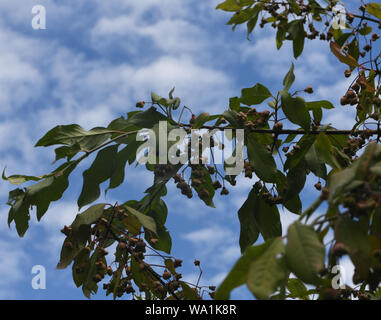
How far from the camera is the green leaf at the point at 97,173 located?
2.64 m

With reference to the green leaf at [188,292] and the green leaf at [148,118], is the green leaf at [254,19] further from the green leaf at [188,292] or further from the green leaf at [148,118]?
the green leaf at [188,292]

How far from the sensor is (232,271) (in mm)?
1482

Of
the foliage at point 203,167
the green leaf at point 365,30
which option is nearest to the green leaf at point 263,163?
the foliage at point 203,167

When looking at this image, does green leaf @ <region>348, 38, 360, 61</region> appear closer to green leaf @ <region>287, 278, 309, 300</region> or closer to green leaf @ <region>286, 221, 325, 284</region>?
green leaf @ <region>287, 278, 309, 300</region>

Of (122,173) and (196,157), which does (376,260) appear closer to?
(196,157)

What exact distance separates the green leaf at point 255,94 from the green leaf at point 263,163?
1.31ft

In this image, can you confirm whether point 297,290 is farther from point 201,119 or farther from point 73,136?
point 73,136

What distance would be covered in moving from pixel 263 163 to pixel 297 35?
2.80 ft

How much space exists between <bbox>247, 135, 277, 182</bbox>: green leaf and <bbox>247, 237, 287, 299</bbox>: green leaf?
1028 millimetres

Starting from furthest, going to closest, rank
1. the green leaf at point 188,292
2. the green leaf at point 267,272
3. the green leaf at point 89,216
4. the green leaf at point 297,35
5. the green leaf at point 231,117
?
1. the green leaf at point 297,35
2. the green leaf at point 231,117
3. the green leaf at point 188,292
4. the green leaf at point 89,216
5. the green leaf at point 267,272

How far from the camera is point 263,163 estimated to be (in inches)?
100.0

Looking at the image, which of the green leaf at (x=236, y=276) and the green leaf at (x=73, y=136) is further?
the green leaf at (x=73, y=136)
